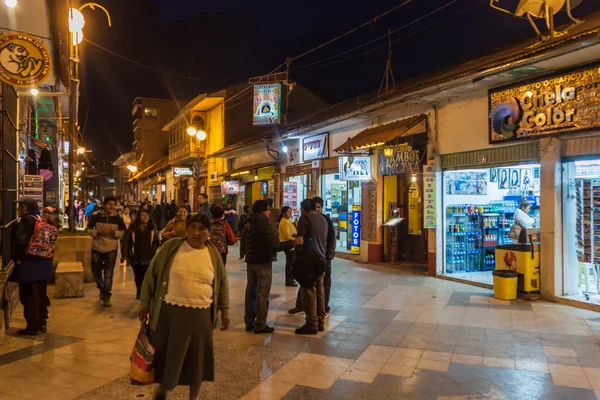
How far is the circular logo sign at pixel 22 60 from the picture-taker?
20.9ft

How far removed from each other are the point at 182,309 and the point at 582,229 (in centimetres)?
742

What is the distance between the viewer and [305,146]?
1694 centimetres

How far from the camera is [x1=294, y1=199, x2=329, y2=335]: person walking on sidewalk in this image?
254 inches

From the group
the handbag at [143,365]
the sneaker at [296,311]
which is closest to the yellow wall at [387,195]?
the sneaker at [296,311]

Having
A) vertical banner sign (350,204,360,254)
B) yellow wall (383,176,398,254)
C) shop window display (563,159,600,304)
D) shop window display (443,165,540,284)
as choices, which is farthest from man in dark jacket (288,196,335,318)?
vertical banner sign (350,204,360,254)

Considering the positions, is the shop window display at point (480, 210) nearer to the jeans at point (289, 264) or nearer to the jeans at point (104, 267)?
the jeans at point (289, 264)

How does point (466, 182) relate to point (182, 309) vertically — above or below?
above

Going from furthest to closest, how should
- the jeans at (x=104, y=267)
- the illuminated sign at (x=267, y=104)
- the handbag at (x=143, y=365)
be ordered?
the illuminated sign at (x=267, y=104), the jeans at (x=104, y=267), the handbag at (x=143, y=365)

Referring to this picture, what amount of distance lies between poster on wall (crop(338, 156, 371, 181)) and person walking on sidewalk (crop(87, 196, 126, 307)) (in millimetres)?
7058

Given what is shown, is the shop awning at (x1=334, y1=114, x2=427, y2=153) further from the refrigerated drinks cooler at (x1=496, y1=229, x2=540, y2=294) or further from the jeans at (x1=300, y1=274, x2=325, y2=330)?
the jeans at (x1=300, y1=274, x2=325, y2=330)

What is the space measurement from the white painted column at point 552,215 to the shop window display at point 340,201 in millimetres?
6766

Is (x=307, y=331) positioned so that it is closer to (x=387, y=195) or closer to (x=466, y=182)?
(x=466, y=182)

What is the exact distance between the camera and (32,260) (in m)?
6.19

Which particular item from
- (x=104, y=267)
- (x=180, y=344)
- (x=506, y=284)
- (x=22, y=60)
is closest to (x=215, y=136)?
(x=104, y=267)
